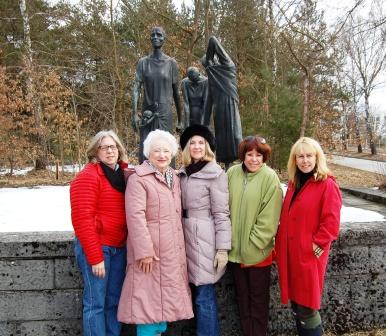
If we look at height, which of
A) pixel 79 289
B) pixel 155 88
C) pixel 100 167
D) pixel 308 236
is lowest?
pixel 79 289

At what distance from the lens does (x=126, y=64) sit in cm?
1686

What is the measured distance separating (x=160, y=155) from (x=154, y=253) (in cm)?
64

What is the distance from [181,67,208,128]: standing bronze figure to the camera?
5.64 metres

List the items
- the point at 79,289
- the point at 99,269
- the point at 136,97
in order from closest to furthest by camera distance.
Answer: the point at 99,269 < the point at 79,289 < the point at 136,97

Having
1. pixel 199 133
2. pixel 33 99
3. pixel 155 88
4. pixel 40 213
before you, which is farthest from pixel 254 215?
pixel 33 99

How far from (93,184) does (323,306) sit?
2179 mm

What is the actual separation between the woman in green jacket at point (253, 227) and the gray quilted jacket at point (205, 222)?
11 centimetres

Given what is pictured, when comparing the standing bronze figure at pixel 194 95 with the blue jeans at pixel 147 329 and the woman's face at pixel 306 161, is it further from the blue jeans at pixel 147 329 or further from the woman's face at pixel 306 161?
the blue jeans at pixel 147 329

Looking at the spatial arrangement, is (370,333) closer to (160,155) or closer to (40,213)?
(160,155)

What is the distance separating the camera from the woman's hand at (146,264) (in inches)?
101

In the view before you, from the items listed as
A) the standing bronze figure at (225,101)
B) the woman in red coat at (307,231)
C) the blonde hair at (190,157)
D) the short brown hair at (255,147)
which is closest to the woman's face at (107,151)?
the blonde hair at (190,157)

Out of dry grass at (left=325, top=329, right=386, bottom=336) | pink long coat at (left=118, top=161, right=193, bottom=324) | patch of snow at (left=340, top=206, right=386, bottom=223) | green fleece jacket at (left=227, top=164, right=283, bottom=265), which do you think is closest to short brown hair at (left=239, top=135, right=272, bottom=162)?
green fleece jacket at (left=227, top=164, right=283, bottom=265)

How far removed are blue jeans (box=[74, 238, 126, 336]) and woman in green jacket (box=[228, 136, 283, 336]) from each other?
79 centimetres

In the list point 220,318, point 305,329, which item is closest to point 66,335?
point 220,318
